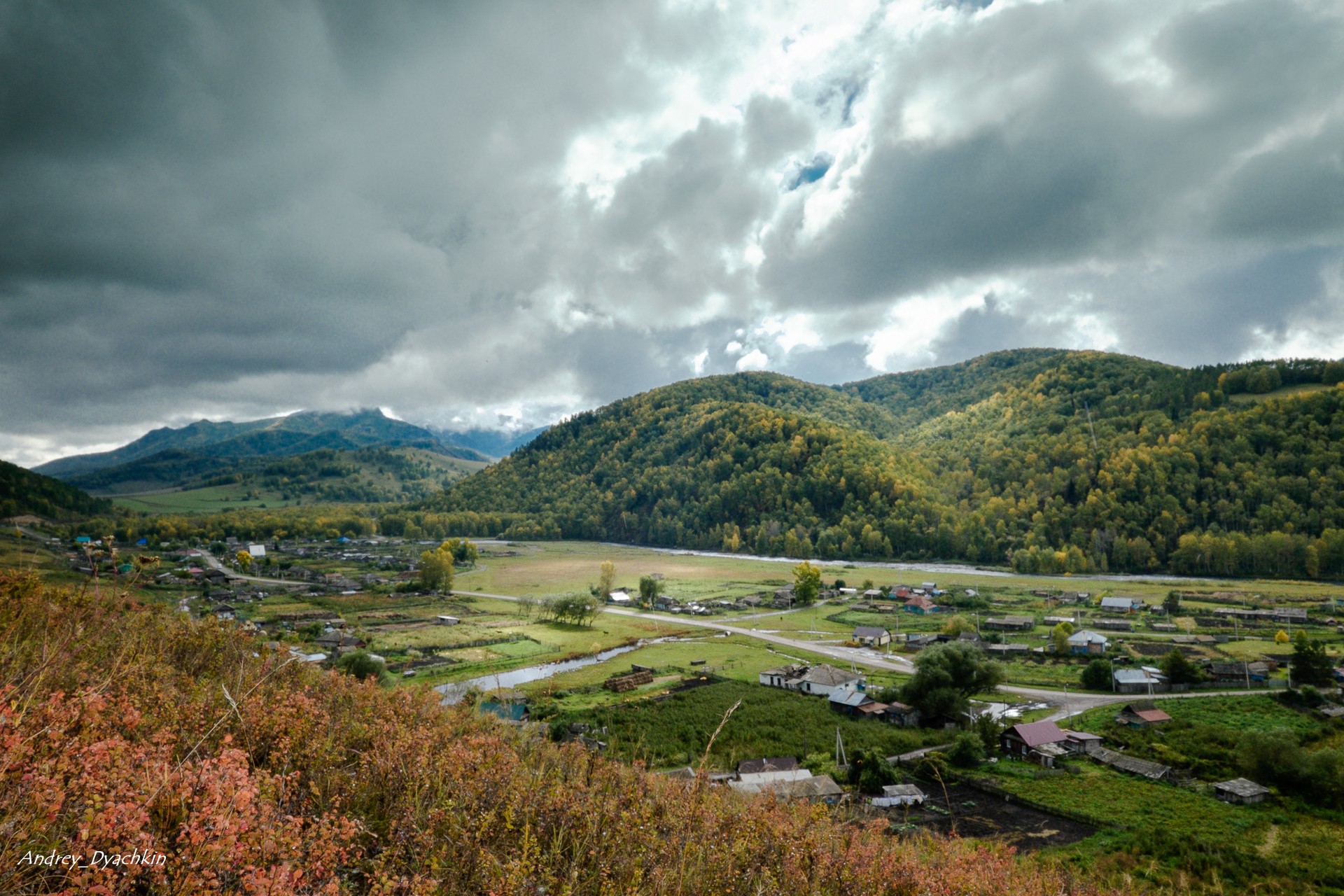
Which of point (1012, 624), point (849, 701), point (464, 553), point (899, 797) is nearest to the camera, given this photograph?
point (899, 797)

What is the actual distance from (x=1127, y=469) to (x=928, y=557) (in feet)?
117

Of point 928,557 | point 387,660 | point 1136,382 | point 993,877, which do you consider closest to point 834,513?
point 928,557

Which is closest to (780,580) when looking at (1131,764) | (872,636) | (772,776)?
(872,636)

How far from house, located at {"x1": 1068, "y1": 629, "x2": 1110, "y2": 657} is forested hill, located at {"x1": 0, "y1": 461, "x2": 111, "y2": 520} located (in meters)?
135

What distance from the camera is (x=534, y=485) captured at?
173m

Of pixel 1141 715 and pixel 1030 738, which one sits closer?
pixel 1030 738

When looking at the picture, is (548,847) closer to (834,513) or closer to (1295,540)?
(1295,540)

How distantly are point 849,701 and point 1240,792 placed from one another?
52.9 feet

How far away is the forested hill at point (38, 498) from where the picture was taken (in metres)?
94.1

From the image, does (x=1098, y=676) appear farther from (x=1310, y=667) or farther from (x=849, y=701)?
(x=849, y=701)

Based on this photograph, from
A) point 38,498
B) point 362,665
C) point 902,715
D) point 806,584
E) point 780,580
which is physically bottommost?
point 902,715

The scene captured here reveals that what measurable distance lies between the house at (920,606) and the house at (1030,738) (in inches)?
1330

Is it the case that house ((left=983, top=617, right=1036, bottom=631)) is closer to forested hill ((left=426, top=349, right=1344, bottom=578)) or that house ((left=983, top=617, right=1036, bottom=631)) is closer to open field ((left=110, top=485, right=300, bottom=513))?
forested hill ((left=426, top=349, right=1344, bottom=578))

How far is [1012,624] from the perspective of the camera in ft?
175
